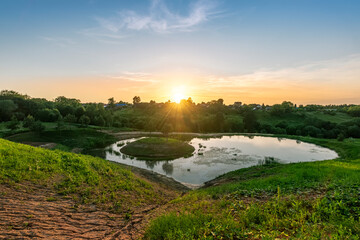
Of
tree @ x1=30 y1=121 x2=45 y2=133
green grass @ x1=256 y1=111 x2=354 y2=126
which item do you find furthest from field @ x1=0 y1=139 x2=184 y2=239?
green grass @ x1=256 y1=111 x2=354 y2=126

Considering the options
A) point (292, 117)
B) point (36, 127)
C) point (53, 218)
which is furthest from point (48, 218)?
point (292, 117)

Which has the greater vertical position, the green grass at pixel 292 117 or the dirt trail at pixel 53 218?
the green grass at pixel 292 117

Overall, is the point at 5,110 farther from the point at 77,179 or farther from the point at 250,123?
the point at 250,123

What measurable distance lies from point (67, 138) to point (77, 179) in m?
55.3

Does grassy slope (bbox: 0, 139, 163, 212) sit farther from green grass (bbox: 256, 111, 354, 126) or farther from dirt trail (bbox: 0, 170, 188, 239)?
green grass (bbox: 256, 111, 354, 126)

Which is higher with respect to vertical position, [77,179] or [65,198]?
[77,179]

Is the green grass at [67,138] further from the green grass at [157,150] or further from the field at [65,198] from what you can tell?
the field at [65,198]

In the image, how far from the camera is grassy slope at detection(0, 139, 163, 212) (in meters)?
12.0

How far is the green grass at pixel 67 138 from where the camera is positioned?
5306 cm

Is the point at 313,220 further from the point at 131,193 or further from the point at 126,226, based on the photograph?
the point at 131,193

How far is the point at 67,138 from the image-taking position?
197ft

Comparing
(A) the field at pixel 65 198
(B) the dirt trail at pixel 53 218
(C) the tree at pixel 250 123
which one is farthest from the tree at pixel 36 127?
(C) the tree at pixel 250 123

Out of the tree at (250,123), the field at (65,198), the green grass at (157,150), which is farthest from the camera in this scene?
the tree at (250,123)

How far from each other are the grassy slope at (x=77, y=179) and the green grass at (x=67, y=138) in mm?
41531
